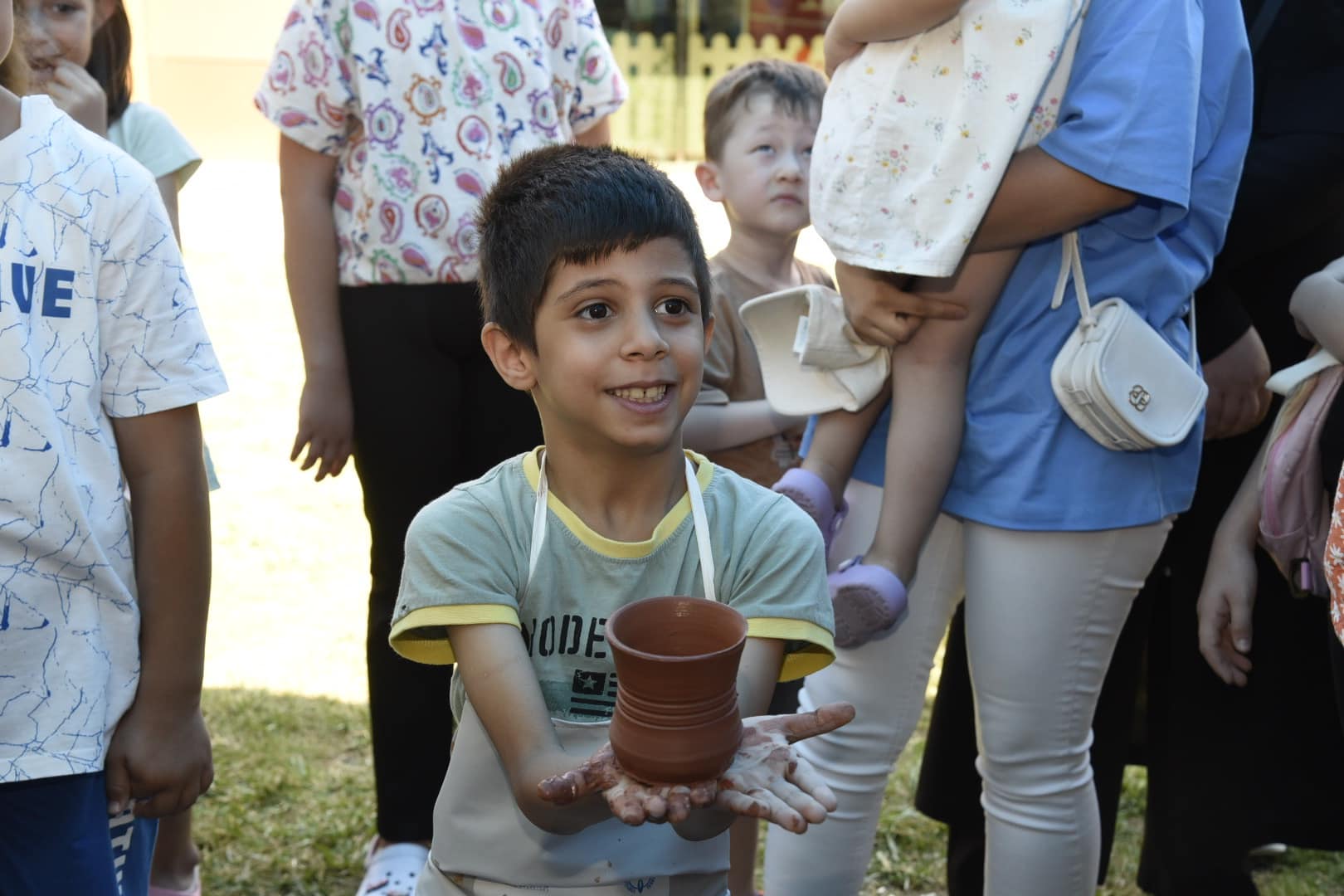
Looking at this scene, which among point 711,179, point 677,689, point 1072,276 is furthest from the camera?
point 711,179

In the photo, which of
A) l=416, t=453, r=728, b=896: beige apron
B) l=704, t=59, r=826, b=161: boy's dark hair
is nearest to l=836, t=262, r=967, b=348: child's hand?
l=416, t=453, r=728, b=896: beige apron

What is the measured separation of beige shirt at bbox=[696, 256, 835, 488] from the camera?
2.97 m

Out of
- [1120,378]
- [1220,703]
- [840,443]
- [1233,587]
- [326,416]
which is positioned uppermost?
[1120,378]

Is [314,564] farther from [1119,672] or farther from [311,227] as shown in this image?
[1119,672]

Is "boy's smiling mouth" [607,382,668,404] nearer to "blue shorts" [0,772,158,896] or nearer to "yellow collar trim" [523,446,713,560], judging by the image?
"yellow collar trim" [523,446,713,560]

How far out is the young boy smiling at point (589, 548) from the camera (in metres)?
1.70

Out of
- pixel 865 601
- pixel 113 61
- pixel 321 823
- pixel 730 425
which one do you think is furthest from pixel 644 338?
pixel 321 823

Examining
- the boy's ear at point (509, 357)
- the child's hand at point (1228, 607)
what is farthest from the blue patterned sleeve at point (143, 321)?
A: the child's hand at point (1228, 607)

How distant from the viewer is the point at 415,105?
281 cm

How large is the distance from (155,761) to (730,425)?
140 cm

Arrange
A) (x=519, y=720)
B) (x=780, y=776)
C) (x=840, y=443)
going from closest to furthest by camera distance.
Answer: (x=780, y=776), (x=519, y=720), (x=840, y=443)

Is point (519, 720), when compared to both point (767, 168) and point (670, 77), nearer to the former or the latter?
point (767, 168)

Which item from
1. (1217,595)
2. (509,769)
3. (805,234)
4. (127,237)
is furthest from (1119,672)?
(805,234)

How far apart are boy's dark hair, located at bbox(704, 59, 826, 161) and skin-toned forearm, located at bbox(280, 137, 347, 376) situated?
86 centimetres
